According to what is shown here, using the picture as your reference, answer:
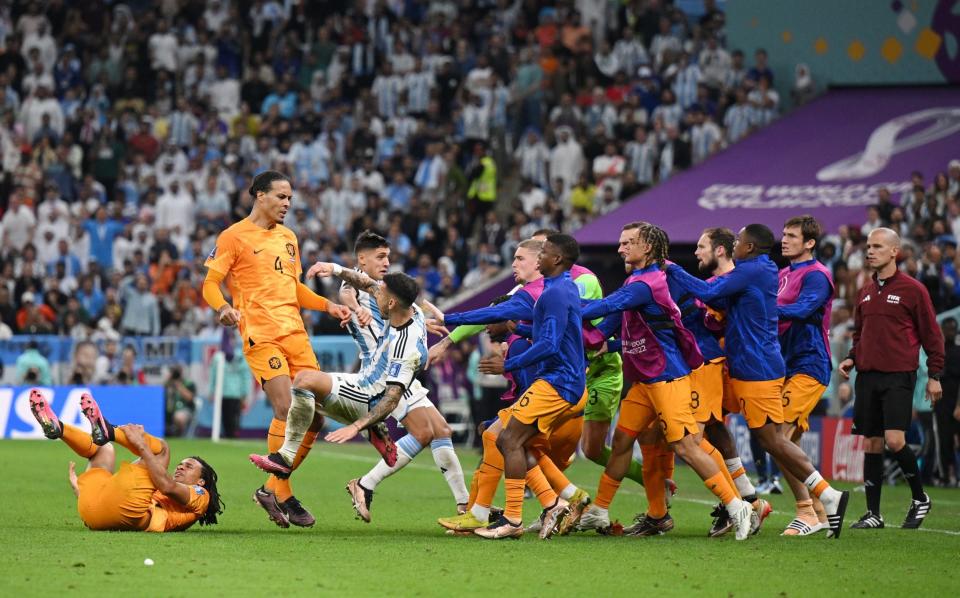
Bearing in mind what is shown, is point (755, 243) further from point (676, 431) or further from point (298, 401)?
point (298, 401)

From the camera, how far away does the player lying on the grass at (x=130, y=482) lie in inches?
424

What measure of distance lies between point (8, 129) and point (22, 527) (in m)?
23.0

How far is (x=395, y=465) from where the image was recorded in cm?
1162

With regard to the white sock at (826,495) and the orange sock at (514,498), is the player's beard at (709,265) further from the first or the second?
the orange sock at (514,498)

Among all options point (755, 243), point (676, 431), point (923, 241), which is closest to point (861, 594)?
point (676, 431)

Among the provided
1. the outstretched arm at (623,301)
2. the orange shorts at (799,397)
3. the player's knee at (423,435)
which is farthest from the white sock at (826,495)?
the player's knee at (423,435)

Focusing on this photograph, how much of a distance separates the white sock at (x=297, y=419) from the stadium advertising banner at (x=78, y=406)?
45.7ft

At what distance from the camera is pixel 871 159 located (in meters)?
24.8

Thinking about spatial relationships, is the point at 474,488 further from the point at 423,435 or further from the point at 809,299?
the point at 809,299

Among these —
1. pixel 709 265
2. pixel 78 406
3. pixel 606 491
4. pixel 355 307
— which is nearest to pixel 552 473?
pixel 606 491

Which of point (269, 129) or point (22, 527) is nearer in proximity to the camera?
point (22, 527)

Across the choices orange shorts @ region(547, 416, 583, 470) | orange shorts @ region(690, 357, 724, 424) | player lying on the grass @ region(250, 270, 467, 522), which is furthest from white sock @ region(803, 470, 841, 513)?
player lying on the grass @ region(250, 270, 467, 522)

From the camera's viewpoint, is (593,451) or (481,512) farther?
(593,451)

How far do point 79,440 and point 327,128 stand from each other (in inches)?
842
